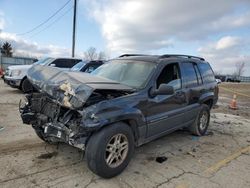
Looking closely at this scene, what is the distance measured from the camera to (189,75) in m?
5.90

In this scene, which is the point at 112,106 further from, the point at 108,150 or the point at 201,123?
the point at 201,123

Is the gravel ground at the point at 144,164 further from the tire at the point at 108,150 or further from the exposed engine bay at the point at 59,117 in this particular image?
the exposed engine bay at the point at 59,117

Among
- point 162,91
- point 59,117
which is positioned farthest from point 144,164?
point 59,117

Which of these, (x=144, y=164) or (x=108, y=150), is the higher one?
(x=108, y=150)

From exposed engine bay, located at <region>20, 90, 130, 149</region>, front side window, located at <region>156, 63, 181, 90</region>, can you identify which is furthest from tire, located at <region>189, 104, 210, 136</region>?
A: exposed engine bay, located at <region>20, 90, 130, 149</region>

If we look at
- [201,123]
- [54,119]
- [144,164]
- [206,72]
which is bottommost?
[144,164]

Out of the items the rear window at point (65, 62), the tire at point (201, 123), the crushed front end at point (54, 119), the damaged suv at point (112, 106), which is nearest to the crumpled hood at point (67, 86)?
the damaged suv at point (112, 106)

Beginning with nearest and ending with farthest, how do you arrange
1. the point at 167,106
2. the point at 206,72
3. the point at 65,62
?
the point at 167,106, the point at 206,72, the point at 65,62

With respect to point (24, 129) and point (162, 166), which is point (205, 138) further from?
point (24, 129)

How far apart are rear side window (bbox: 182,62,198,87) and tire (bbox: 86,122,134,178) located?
2248 mm

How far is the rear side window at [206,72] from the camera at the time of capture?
6.59 metres

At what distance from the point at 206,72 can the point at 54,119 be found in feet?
14.3

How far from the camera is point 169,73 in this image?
205 inches

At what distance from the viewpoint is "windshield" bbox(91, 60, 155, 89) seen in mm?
4668
